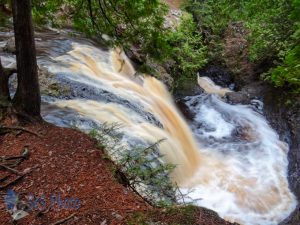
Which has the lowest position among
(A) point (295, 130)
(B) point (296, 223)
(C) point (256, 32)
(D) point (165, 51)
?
(B) point (296, 223)

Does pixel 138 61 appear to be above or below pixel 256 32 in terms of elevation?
below

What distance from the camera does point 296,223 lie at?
22.5ft

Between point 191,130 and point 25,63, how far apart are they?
6515 millimetres

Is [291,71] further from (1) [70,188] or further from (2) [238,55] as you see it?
(2) [238,55]

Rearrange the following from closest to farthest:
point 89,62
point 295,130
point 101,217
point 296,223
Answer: point 101,217
point 296,223
point 295,130
point 89,62

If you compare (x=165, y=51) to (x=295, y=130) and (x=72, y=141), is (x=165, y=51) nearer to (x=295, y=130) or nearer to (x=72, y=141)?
(x=72, y=141)

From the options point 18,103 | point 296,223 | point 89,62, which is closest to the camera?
point 18,103

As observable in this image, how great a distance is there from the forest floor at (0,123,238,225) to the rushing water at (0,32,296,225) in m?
1.69

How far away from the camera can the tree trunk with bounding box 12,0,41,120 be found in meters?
5.61

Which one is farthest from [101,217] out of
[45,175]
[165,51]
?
[165,51]

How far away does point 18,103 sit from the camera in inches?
246

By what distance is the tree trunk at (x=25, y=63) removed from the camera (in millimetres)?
5609

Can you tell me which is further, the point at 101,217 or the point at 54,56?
the point at 54,56

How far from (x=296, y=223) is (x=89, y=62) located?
7164 millimetres
